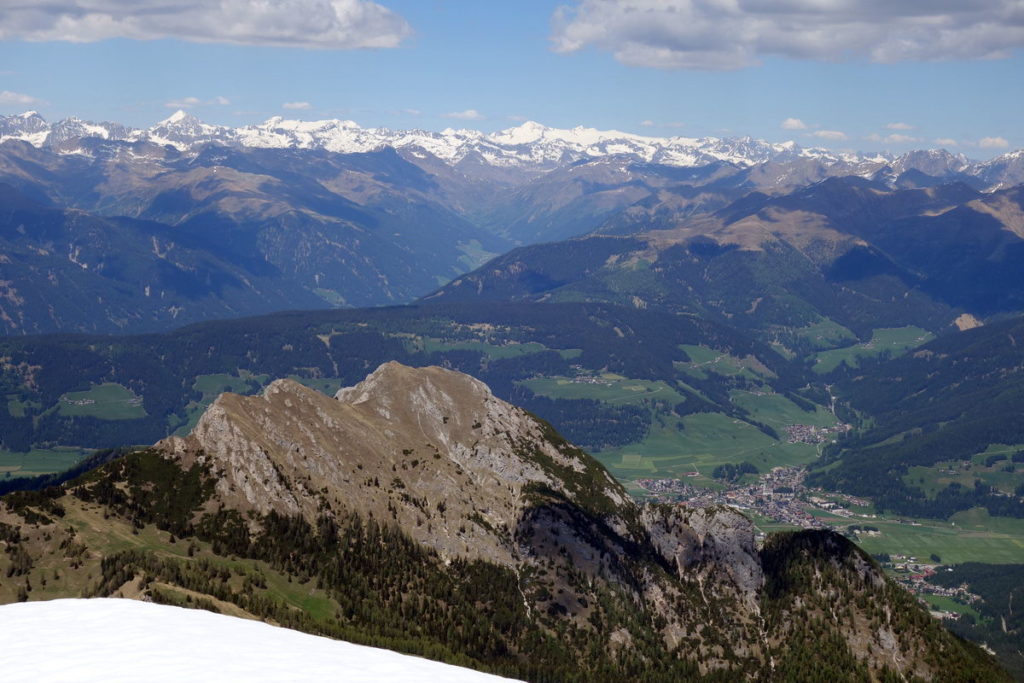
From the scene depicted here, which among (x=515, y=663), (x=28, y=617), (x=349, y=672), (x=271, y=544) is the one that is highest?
(x=349, y=672)

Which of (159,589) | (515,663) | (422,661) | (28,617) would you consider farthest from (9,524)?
(422,661)

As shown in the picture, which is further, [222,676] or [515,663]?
[515,663]

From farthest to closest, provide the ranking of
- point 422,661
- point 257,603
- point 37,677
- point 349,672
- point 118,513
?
1. point 118,513
2. point 257,603
3. point 422,661
4. point 349,672
5. point 37,677

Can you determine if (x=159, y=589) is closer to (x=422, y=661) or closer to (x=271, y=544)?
(x=271, y=544)

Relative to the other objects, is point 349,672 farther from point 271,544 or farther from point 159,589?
point 271,544

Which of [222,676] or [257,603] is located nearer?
[222,676]

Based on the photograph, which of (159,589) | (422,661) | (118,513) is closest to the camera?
(422,661)

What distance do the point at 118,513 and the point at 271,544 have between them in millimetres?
29112

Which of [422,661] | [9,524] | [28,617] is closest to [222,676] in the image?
[422,661]

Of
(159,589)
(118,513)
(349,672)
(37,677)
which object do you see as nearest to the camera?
(37,677)

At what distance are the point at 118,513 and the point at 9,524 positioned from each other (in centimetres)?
2124

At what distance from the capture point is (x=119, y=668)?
5388 centimetres

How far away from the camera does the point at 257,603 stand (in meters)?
170

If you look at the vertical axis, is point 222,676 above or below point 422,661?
above
